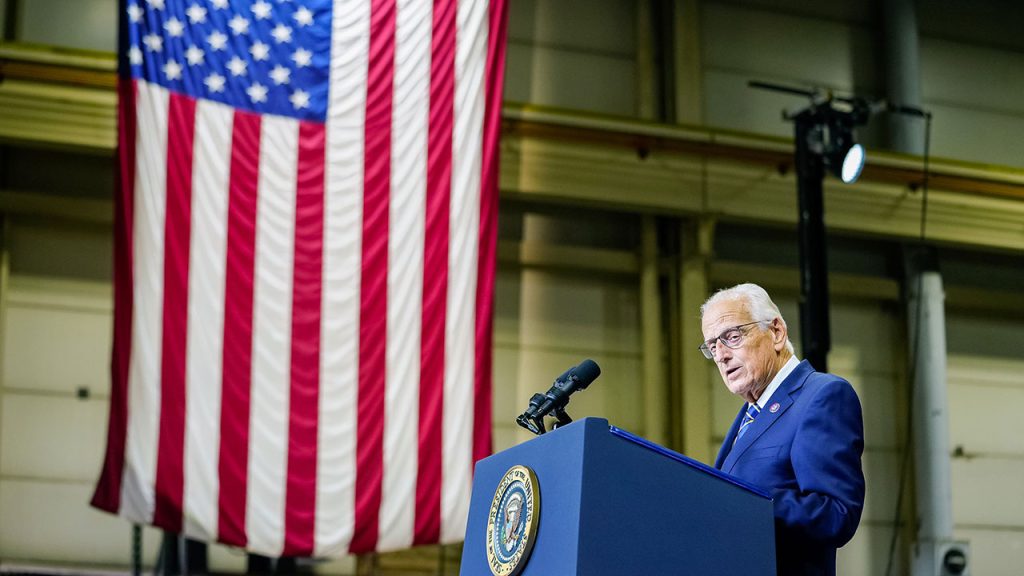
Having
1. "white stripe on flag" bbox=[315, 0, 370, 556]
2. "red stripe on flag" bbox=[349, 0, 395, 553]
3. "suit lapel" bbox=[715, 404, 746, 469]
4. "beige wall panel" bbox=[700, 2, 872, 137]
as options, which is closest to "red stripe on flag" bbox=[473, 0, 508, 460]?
"red stripe on flag" bbox=[349, 0, 395, 553]

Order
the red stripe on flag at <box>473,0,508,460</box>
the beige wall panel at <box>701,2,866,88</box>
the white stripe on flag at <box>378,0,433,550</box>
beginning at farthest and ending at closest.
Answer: the beige wall panel at <box>701,2,866,88</box> < the red stripe on flag at <box>473,0,508,460</box> < the white stripe on flag at <box>378,0,433,550</box>

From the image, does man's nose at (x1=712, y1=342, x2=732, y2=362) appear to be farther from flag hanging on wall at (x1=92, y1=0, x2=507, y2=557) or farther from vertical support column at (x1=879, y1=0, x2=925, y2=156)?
vertical support column at (x1=879, y1=0, x2=925, y2=156)

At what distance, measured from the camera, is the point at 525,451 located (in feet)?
8.59

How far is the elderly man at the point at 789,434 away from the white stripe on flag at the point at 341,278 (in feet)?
13.8

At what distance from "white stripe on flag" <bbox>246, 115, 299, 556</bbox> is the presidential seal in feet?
14.4

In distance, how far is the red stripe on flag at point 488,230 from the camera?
7348 mm

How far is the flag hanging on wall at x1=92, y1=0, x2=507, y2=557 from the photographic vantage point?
22.5 ft

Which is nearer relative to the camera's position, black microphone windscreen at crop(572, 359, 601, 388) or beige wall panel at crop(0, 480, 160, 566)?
black microphone windscreen at crop(572, 359, 601, 388)

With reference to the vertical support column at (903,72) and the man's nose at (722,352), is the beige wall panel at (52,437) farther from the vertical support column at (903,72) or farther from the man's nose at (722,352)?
the vertical support column at (903,72)

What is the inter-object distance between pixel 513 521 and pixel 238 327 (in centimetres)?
467

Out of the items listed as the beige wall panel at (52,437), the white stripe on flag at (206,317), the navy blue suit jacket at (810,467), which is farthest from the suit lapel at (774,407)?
the beige wall panel at (52,437)

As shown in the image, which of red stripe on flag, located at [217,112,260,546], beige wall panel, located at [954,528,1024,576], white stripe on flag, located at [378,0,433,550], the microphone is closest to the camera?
the microphone

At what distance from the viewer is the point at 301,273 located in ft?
23.4

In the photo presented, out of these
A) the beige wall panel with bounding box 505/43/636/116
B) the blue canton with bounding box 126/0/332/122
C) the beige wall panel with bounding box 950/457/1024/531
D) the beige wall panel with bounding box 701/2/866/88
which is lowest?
the beige wall panel with bounding box 950/457/1024/531
